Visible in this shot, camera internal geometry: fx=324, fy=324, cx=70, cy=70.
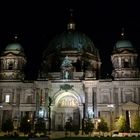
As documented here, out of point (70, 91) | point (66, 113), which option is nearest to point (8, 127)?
point (66, 113)

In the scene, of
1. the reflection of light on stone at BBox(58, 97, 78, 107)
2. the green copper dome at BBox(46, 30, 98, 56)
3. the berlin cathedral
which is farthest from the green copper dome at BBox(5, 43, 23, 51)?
the reflection of light on stone at BBox(58, 97, 78, 107)

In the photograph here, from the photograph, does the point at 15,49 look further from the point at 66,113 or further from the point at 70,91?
the point at 66,113

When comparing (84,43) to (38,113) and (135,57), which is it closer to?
(135,57)

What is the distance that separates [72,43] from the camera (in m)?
86.4

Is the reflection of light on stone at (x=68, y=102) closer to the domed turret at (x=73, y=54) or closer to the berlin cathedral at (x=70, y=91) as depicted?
the berlin cathedral at (x=70, y=91)

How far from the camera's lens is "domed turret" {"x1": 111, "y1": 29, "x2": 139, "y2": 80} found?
75500 millimetres

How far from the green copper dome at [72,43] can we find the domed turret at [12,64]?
33.6 ft

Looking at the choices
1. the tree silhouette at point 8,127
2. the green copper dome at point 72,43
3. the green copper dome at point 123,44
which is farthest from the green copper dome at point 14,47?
the green copper dome at point 123,44

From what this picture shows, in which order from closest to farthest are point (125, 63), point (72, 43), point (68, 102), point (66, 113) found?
point (66, 113)
point (68, 102)
point (125, 63)
point (72, 43)

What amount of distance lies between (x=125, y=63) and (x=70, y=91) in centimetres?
1515

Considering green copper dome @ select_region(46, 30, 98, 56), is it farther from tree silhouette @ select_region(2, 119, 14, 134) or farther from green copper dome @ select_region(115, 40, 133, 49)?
tree silhouette @ select_region(2, 119, 14, 134)

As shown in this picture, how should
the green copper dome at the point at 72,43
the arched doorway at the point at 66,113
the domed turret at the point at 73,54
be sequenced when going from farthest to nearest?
the green copper dome at the point at 72,43
the domed turret at the point at 73,54
the arched doorway at the point at 66,113

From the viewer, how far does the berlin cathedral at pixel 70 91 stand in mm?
70812

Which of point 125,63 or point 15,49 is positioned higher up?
point 15,49
